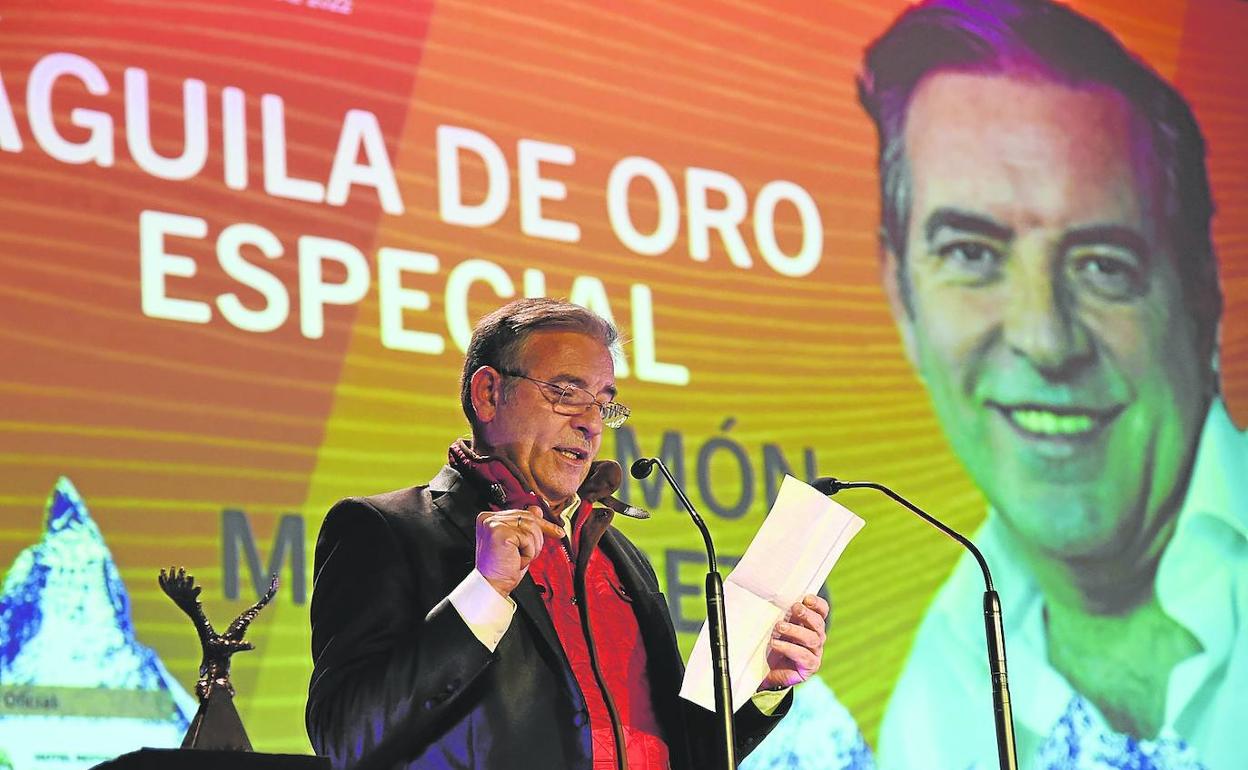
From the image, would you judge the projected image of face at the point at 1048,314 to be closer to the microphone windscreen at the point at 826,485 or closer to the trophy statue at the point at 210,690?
the microphone windscreen at the point at 826,485

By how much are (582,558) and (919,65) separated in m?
3.21

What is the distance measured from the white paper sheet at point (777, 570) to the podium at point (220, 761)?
0.65 metres

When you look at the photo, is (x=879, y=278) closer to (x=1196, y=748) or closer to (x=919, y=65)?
(x=919, y=65)

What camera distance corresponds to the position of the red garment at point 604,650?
97.3 inches

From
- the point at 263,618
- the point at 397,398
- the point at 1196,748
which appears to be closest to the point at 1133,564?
the point at 1196,748

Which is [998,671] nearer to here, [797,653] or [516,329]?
[797,653]

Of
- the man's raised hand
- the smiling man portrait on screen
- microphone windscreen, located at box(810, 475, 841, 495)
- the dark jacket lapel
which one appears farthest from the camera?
the smiling man portrait on screen

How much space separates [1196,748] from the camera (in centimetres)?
507

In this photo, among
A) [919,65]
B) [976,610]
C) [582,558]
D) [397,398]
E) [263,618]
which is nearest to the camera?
[582,558]

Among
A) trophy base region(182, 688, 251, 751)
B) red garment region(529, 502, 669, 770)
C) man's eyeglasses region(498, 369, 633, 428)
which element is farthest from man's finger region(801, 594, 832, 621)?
trophy base region(182, 688, 251, 751)

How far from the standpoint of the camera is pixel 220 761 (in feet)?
6.82

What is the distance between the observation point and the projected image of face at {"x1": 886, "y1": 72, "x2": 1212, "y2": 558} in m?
5.07

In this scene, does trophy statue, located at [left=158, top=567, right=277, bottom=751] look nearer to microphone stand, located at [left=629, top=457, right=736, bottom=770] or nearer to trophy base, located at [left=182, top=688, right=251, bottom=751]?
trophy base, located at [left=182, top=688, right=251, bottom=751]

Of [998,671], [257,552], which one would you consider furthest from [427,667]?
[257,552]
